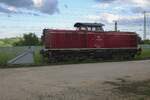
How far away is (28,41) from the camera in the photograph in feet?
351

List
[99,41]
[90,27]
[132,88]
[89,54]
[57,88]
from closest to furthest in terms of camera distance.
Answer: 1. [57,88]
2. [132,88]
3. [89,54]
4. [99,41]
5. [90,27]

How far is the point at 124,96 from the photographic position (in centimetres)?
1468

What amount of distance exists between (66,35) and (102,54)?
4287 mm

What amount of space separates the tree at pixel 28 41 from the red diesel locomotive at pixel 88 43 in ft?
205

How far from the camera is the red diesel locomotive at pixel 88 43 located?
3900cm

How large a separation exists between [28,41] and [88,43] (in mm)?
67252

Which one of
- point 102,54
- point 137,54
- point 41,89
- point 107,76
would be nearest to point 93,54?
point 102,54

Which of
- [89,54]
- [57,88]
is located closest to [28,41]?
[89,54]

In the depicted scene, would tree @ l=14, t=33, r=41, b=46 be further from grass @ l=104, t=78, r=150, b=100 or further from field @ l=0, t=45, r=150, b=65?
grass @ l=104, t=78, r=150, b=100

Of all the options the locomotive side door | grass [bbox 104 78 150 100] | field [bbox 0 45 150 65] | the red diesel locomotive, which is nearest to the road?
grass [bbox 104 78 150 100]

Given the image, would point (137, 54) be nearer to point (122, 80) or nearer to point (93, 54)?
point (93, 54)

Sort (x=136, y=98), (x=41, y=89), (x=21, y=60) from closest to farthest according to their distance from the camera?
(x=136, y=98)
(x=41, y=89)
(x=21, y=60)

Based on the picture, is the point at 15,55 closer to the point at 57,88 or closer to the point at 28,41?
the point at 57,88

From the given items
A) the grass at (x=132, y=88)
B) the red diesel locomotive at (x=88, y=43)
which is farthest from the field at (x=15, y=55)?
the grass at (x=132, y=88)
